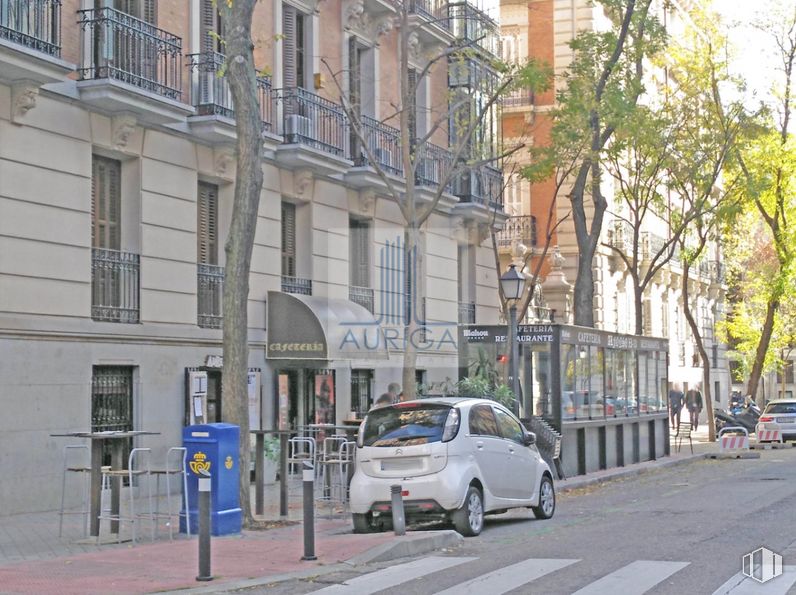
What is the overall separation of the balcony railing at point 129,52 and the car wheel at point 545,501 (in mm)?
8760

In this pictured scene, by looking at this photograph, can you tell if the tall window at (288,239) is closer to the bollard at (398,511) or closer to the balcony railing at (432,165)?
the balcony railing at (432,165)

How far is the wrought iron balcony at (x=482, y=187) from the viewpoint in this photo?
31219 mm

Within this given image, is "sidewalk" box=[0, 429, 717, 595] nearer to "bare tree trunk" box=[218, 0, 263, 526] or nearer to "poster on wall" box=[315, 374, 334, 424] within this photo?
"bare tree trunk" box=[218, 0, 263, 526]

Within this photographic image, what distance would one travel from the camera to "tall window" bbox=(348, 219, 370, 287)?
27.2m

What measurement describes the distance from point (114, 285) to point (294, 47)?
7606 millimetres

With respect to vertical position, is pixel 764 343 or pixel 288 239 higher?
pixel 288 239

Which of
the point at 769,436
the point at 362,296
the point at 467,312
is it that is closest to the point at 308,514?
the point at 362,296

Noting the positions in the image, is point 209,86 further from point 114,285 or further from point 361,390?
point 361,390

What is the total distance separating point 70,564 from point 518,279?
40.2ft

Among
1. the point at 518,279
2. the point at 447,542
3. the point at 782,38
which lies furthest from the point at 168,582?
the point at 782,38

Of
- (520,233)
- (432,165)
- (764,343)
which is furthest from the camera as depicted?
(520,233)

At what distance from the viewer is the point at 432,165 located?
29.4 metres

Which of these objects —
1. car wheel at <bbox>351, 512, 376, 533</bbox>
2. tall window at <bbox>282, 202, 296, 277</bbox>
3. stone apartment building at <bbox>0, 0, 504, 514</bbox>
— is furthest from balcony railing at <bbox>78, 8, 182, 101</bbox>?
car wheel at <bbox>351, 512, 376, 533</bbox>

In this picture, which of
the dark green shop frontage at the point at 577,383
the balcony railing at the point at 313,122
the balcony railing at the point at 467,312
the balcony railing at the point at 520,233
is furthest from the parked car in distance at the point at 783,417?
the balcony railing at the point at 313,122
